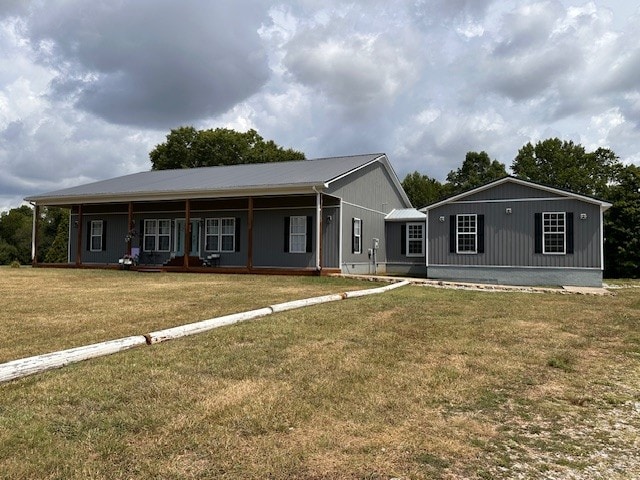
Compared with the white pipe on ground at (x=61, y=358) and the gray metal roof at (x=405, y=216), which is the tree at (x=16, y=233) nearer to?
the gray metal roof at (x=405, y=216)

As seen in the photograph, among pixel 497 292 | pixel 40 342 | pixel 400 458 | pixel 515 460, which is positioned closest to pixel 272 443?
pixel 400 458

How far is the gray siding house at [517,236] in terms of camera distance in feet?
50.1

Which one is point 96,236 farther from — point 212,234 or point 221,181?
point 221,181

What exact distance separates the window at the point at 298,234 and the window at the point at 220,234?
2.62 metres

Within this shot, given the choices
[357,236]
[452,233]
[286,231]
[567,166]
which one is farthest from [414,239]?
[567,166]

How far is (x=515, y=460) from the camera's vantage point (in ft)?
10.1

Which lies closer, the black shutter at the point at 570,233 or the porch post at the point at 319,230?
the black shutter at the point at 570,233

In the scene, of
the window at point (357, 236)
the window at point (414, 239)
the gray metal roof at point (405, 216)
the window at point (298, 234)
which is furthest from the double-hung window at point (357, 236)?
the window at point (414, 239)

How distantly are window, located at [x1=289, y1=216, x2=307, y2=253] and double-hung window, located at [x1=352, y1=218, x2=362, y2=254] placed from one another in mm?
2006

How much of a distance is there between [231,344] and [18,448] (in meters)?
2.97

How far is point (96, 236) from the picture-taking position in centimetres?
2266

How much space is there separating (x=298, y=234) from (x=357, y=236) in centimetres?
244

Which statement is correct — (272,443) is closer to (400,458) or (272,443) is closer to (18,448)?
(400,458)

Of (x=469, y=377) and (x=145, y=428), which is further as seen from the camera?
(x=469, y=377)
